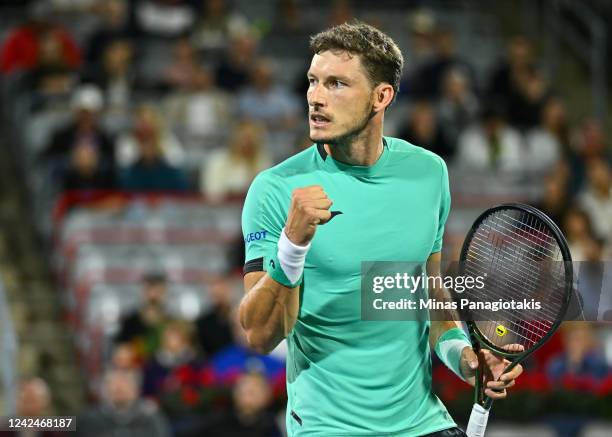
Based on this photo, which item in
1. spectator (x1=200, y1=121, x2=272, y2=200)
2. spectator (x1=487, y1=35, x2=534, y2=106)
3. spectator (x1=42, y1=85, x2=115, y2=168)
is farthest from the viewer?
spectator (x1=487, y1=35, x2=534, y2=106)

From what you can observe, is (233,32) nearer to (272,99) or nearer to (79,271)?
(272,99)

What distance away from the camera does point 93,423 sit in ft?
28.6

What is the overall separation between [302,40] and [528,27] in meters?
2.91

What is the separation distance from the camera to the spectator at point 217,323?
10.5 metres

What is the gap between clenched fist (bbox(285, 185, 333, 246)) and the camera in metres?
4.12

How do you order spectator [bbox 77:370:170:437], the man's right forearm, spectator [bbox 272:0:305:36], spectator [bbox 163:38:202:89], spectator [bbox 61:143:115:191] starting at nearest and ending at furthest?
the man's right forearm → spectator [bbox 77:370:170:437] → spectator [bbox 61:143:115:191] → spectator [bbox 163:38:202:89] → spectator [bbox 272:0:305:36]

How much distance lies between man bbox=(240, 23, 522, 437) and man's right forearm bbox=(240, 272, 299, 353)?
0.01 m

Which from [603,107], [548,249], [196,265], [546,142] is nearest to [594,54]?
[603,107]

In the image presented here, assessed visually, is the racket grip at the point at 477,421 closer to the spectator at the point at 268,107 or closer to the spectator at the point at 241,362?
the spectator at the point at 241,362

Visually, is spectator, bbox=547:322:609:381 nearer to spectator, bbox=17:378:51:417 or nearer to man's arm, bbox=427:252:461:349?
spectator, bbox=17:378:51:417

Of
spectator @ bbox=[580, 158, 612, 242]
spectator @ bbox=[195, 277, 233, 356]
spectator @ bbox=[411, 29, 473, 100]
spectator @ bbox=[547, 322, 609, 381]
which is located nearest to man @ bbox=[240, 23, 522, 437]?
spectator @ bbox=[547, 322, 609, 381]

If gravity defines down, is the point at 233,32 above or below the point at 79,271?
above

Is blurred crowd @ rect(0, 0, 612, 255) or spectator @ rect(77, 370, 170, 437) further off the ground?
blurred crowd @ rect(0, 0, 612, 255)

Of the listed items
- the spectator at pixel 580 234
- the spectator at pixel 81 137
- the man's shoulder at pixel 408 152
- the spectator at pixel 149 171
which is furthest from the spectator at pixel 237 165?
the man's shoulder at pixel 408 152
